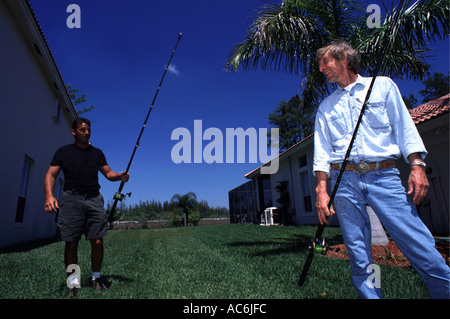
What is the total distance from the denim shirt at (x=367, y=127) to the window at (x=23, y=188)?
34.1 ft

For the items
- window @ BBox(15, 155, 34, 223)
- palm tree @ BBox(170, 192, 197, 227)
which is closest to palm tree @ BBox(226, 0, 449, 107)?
window @ BBox(15, 155, 34, 223)

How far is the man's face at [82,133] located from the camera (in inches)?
138

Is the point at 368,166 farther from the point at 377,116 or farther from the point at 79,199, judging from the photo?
the point at 79,199

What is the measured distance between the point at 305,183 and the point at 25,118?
13.0 meters

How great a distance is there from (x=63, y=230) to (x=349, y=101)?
3173mm

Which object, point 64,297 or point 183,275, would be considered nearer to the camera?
point 64,297

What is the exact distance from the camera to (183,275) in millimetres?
3980

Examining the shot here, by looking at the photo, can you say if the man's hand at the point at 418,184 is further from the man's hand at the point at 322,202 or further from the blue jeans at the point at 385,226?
the man's hand at the point at 322,202

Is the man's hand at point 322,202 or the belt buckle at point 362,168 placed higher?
the belt buckle at point 362,168

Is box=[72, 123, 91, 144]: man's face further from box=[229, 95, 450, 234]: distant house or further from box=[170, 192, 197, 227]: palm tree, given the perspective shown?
box=[170, 192, 197, 227]: palm tree

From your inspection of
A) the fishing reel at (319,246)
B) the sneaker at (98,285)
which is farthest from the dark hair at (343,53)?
the sneaker at (98,285)
